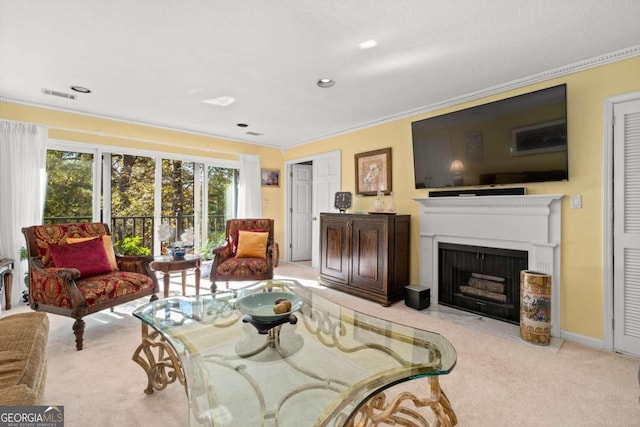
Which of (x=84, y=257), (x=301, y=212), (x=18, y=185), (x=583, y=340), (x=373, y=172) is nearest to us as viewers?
(x=583, y=340)

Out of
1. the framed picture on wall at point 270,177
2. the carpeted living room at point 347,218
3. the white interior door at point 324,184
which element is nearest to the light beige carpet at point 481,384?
the carpeted living room at point 347,218

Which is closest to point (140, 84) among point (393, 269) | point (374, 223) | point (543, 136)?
point (374, 223)

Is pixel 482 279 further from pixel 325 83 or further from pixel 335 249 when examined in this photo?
pixel 325 83

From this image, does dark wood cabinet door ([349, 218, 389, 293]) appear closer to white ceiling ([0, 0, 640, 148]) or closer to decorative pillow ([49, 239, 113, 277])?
white ceiling ([0, 0, 640, 148])

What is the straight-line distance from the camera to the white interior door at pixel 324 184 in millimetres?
4883

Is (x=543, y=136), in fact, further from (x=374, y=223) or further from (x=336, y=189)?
(x=336, y=189)

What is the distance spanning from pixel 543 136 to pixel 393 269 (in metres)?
2.00

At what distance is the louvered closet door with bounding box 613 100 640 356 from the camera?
2.29 m

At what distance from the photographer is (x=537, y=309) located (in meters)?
2.50

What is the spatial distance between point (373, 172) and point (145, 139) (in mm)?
3483

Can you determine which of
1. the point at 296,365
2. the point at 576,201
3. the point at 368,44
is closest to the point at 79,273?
the point at 296,365

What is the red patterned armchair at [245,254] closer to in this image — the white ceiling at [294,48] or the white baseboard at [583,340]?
the white ceiling at [294,48]

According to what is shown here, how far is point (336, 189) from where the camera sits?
16.0 feet

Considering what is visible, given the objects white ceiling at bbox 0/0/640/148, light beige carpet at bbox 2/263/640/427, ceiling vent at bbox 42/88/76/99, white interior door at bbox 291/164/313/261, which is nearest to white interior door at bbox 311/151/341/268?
white interior door at bbox 291/164/313/261
